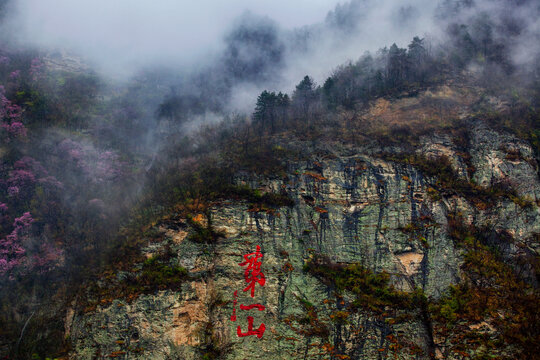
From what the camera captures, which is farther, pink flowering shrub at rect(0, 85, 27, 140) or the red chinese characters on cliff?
pink flowering shrub at rect(0, 85, 27, 140)

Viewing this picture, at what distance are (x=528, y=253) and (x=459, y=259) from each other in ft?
18.4

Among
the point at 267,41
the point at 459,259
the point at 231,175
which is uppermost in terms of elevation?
the point at 267,41

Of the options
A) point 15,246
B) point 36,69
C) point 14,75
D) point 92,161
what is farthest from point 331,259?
point 36,69

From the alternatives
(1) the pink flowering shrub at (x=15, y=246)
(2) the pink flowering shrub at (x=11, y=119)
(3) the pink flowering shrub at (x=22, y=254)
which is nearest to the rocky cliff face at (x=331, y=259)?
(3) the pink flowering shrub at (x=22, y=254)

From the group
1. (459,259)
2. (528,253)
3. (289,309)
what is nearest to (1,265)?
(289,309)

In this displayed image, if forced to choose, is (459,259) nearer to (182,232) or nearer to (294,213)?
(294,213)

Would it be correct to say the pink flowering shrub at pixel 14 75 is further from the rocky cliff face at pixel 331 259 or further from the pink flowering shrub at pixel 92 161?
the rocky cliff face at pixel 331 259

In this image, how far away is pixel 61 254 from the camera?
31922 mm

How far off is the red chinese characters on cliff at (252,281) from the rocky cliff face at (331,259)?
271mm

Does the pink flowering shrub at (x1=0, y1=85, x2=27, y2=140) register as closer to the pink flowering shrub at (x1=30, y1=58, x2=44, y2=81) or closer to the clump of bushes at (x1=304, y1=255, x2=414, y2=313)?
the pink flowering shrub at (x1=30, y1=58, x2=44, y2=81)

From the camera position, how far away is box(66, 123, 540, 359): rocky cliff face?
86.9ft

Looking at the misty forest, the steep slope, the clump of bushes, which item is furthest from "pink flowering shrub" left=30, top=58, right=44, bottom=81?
the clump of bushes

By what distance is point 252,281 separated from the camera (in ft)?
94.6

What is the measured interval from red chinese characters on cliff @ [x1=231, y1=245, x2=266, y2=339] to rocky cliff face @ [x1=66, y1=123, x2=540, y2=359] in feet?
0.89
